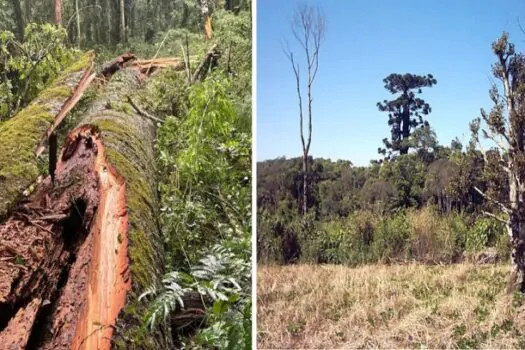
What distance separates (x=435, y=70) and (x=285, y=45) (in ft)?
2.35

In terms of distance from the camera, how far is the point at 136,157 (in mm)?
3277

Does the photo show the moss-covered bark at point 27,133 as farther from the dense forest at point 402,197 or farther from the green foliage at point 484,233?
the green foliage at point 484,233

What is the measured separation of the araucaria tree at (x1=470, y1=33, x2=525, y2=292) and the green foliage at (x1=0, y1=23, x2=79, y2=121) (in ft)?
6.56

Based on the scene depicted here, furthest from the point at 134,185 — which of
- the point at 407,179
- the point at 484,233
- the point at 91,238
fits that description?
the point at 484,233

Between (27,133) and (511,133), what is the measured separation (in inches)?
86.8

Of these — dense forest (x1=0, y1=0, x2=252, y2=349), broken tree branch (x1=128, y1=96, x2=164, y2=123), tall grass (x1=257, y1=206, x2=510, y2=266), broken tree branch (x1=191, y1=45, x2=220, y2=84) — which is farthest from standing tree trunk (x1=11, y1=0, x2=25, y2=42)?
tall grass (x1=257, y1=206, x2=510, y2=266)

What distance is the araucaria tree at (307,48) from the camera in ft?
11.0

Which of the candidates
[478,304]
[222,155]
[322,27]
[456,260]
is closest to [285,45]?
[322,27]

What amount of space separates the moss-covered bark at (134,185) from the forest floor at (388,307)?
628 millimetres

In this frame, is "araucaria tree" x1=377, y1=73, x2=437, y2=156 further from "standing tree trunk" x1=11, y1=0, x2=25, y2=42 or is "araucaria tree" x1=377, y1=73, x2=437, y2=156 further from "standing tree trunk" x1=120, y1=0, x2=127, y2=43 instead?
"standing tree trunk" x1=11, y1=0, x2=25, y2=42

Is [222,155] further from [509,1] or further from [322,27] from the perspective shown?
[509,1]

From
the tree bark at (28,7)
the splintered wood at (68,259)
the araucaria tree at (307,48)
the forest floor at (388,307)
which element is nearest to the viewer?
the splintered wood at (68,259)

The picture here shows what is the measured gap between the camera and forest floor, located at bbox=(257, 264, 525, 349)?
3.10 metres

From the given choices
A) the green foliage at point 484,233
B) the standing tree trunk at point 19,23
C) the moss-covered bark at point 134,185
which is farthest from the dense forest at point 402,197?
the standing tree trunk at point 19,23
